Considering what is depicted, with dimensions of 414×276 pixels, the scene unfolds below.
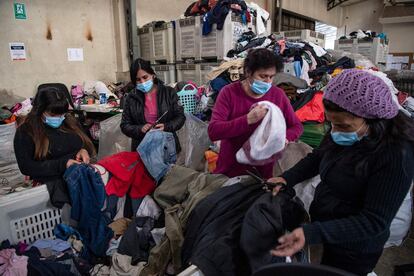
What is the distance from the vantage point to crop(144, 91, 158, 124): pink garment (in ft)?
6.87

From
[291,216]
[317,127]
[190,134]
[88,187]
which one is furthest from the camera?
[190,134]

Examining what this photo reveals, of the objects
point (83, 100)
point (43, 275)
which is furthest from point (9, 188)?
point (43, 275)

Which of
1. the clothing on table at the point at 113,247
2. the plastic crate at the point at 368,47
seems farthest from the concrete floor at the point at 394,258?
the plastic crate at the point at 368,47

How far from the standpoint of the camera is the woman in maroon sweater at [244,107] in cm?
141

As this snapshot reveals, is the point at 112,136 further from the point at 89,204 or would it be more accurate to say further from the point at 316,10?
the point at 316,10

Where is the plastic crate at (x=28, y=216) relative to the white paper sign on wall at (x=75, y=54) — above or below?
below

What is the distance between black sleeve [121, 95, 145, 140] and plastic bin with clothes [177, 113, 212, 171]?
1.74ft

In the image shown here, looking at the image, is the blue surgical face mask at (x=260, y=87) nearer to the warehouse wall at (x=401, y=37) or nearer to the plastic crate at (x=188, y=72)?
the plastic crate at (x=188, y=72)

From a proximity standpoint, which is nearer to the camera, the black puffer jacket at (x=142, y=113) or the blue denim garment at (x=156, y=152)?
the blue denim garment at (x=156, y=152)

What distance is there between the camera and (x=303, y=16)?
9.22 metres

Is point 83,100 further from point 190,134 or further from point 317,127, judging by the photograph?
point 317,127

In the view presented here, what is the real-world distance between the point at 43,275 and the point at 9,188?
99.4 inches

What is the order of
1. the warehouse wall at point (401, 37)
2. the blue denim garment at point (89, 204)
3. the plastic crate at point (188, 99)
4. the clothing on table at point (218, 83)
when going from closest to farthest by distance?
the blue denim garment at point (89, 204), the clothing on table at point (218, 83), the plastic crate at point (188, 99), the warehouse wall at point (401, 37)

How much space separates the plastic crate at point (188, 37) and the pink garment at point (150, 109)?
209cm
